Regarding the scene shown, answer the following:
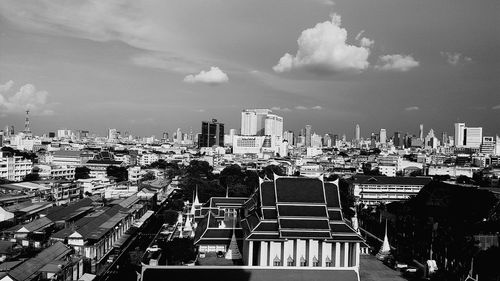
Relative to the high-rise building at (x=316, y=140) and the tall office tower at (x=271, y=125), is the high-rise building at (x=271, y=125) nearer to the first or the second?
the tall office tower at (x=271, y=125)

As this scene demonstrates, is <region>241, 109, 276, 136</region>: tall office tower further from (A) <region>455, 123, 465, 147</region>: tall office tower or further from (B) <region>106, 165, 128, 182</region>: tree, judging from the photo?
(B) <region>106, 165, 128, 182</region>: tree

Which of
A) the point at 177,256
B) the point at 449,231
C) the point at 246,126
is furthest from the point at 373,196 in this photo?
the point at 246,126

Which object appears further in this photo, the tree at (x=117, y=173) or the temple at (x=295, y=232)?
the tree at (x=117, y=173)

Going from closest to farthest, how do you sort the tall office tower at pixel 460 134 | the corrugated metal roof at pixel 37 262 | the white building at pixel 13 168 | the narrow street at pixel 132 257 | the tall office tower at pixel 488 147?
the corrugated metal roof at pixel 37 262, the narrow street at pixel 132 257, the white building at pixel 13 168, the tall office tower at pixel 488 147, the tall office tower at pixel 460 134

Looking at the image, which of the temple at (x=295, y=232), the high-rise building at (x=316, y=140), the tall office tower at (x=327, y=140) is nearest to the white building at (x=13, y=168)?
the temple at (x=295, y=232)

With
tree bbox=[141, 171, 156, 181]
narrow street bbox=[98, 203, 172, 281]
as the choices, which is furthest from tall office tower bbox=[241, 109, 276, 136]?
narrow street bbox=[98, 203, 172, 281]

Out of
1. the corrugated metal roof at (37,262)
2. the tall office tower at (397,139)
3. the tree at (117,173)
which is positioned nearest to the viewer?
the corrugated metal roof at (37,262)

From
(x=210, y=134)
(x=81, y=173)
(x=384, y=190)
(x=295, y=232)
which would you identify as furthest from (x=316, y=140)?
(x=295, y=232)
